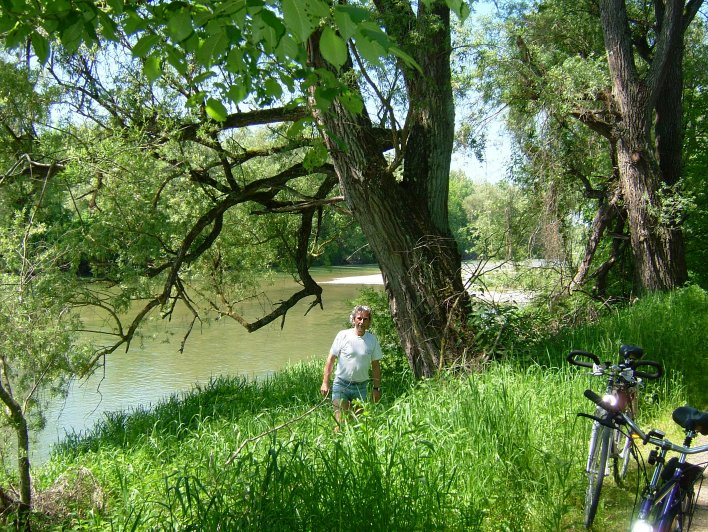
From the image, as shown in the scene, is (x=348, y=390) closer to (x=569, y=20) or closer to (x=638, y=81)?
(x=638, y=81)

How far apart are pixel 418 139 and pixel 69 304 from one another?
17.6 ft

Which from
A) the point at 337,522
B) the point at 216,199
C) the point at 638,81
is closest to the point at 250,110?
the point at 216,199

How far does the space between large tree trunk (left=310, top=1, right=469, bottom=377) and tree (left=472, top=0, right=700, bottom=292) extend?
223cm

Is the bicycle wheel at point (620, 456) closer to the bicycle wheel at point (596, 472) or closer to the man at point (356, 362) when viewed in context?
the bicycle wheel at point (596, 472)

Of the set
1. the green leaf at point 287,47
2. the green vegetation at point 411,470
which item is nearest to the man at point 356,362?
the green vegetation at point 411,470

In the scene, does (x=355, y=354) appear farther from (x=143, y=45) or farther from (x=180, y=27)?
(x=180, y=27)

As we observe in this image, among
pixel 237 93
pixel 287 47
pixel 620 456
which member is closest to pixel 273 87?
pixel 237 93

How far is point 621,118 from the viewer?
1248 cm

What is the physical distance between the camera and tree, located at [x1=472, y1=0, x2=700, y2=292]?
1182 centimetres

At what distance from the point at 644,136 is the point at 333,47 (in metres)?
11.4

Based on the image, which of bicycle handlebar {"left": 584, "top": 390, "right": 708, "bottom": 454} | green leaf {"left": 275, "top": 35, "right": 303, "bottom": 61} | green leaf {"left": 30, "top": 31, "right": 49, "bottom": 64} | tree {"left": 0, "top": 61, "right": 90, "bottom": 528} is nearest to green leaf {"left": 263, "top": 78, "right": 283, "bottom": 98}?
green leaf {"left": 275, "top": 35, "right": 303, "bottom": 61}

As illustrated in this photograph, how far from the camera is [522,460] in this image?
452 centimetres

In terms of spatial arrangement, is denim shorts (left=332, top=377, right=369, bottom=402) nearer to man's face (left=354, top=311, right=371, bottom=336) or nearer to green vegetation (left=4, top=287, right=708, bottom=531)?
man's face (left=354, top=311, right=371, bottom=336)

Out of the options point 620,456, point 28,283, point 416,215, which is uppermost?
point 416,215
